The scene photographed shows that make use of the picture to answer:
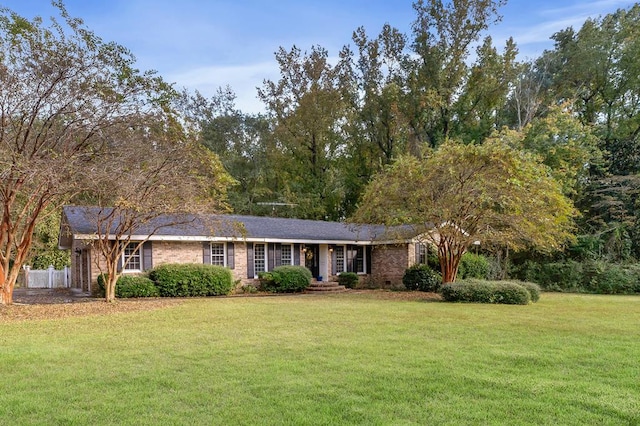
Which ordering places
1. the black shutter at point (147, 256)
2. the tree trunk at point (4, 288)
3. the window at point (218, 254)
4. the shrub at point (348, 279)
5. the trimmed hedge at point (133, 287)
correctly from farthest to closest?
the shrub at point (348, 279)
the window at point (218, 254)
the black shutter at point (147, 256)
the trimmed hedge at point (133, 287)
the tree trunk at point (4, 288)

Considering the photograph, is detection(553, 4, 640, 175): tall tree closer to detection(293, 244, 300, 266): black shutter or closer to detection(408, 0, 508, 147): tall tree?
detection(408, 0, 508, 147): tall tree

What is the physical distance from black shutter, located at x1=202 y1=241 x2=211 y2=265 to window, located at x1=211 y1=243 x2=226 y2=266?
0.26 metres

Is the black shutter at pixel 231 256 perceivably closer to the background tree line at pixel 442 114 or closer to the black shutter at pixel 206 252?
the black shutter at pixel 206 252

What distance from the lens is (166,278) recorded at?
54.6 feet

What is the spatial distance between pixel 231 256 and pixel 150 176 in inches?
283

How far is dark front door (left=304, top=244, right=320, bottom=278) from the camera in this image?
2205cm

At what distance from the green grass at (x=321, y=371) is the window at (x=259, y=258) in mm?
9832

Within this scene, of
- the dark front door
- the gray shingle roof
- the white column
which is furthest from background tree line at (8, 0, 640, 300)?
the dark front door

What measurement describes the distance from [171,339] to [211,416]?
160 inches

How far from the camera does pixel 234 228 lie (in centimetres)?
1689

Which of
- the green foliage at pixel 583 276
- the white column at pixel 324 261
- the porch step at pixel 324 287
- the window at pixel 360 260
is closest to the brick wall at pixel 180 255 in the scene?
the porch step at pixel 324 287

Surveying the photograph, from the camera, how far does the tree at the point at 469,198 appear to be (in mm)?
14234

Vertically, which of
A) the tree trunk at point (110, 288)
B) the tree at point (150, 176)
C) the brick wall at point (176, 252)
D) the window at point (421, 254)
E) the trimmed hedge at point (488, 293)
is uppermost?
the tree at point (150, 176)

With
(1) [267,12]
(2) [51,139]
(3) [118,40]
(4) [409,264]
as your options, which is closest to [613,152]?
(4) [409,264]
